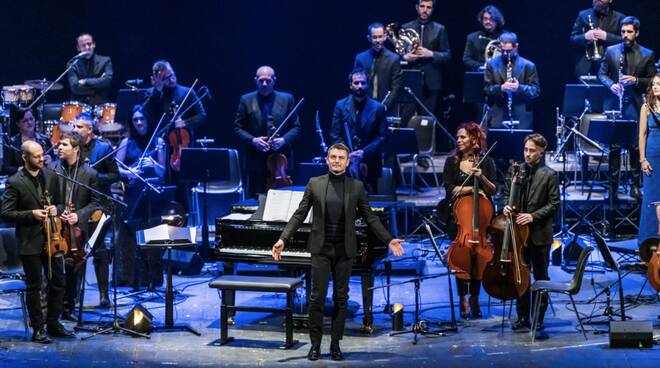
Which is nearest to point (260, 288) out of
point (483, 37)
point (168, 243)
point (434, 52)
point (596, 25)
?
point (168, 243)

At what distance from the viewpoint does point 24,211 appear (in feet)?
35.8

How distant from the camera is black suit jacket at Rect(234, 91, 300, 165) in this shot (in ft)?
46.0

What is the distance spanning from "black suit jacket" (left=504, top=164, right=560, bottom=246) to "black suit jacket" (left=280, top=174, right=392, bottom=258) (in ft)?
4.68

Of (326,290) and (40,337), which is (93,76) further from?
(326,290)

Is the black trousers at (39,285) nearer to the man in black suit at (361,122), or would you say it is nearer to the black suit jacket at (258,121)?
the black suit jacket at (258,121)

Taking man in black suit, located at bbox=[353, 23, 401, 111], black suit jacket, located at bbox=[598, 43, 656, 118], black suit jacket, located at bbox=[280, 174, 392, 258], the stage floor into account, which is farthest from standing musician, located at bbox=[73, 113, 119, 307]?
black suit jacket, located at bbox=[598, 43, 656, 118]

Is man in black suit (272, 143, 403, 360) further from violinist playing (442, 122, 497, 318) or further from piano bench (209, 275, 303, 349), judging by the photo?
violinist playing (442, 122, 497, 318)

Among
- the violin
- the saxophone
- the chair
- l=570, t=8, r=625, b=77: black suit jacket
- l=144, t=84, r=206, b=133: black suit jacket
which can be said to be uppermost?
l=570, t=8, r=625, b=77: black suit jacket

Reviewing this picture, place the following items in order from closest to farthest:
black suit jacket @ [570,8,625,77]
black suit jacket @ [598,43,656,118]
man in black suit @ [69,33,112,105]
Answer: black suit jacket @ [598,43,656,118], black suit jacket @ [570,8,625,77], man in black suit @ [69,33,112,105]

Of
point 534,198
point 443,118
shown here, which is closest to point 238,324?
point 534,198

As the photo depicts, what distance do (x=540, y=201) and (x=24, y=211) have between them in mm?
4425

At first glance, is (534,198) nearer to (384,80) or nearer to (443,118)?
(384,80)

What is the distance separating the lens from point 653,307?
12.2m

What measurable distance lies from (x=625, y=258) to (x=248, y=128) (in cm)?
428
